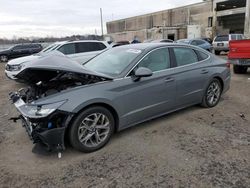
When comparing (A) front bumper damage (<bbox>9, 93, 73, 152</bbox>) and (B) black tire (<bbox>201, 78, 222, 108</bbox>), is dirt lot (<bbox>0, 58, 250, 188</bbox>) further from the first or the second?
(B) black tire (<bbox>201, 78, 222, 108</bbox>)

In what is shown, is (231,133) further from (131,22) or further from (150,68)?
(131,22)

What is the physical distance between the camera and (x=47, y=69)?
11.4ft

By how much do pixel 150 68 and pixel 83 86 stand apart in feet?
4.36

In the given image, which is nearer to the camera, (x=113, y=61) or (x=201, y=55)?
(x=113, y=61)

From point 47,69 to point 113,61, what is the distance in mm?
1365

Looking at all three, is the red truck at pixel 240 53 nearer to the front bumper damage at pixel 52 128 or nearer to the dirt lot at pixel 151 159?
the dirt lot at pixel 151 159

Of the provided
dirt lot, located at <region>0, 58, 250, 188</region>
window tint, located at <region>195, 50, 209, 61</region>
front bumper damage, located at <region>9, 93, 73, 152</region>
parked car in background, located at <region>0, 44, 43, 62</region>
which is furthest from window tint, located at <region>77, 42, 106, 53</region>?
parked car in background, located at <region>0, 44, 43, 62</region>

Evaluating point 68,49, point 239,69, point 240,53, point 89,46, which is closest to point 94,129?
point 68,49

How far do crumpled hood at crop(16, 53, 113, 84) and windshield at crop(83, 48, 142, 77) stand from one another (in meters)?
0.41

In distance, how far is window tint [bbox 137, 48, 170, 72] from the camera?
433 centimetres

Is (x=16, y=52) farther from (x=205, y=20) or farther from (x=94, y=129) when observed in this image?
(x=205, y=20)

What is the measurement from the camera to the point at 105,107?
3799mm

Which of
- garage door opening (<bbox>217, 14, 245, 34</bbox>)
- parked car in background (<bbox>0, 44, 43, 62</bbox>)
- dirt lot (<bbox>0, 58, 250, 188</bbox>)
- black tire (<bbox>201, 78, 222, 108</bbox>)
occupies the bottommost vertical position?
dirt lot (<bbox>0, 58, 250, 188</bbox>)

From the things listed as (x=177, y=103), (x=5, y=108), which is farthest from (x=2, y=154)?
(x=177, y=103)
